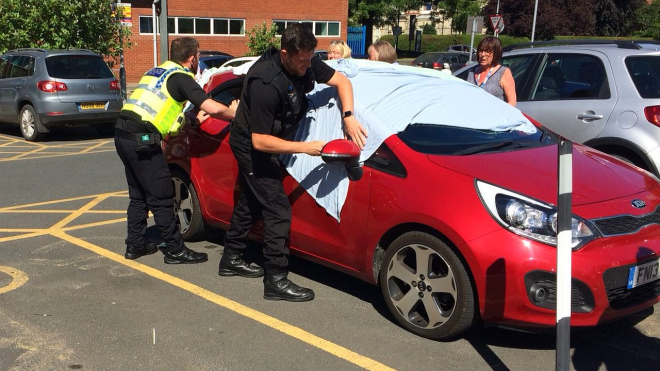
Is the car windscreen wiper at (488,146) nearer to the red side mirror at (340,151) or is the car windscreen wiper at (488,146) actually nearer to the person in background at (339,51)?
the red side mirror at (340,151)

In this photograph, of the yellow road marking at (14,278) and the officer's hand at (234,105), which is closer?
the yellow road marking at (14,278)

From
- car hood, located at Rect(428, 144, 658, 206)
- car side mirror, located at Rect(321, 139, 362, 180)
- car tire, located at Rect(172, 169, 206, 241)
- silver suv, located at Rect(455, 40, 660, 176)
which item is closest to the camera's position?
car hood, located at Rect(428, 144, 658, 206)

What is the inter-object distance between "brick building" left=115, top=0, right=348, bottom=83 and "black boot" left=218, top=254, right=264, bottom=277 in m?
22.9

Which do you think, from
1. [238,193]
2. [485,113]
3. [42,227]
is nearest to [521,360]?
[485,113]

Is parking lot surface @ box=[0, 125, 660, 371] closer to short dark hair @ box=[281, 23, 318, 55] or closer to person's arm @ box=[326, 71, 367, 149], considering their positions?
person's arm @ box=[326, 71, 367, 149]

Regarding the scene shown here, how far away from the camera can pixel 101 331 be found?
13.8 ft

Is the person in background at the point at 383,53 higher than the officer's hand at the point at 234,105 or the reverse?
higher

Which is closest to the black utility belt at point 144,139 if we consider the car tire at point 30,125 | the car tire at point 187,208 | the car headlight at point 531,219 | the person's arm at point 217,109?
the person's arm at point 217,109

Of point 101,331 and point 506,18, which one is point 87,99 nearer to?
point 101,331

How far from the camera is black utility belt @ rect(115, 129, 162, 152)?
5246 millimetres

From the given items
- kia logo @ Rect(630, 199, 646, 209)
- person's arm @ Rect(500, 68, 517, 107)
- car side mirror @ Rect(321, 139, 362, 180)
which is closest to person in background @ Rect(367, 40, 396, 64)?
person's arm @ Rect(500, 68, 517, 107)

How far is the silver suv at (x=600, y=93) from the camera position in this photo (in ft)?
20.5

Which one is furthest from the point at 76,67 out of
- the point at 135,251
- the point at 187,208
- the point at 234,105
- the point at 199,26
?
the point at 199,26

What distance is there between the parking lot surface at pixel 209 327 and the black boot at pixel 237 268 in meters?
0.06
